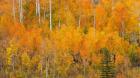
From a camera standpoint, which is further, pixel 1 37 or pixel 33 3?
pixel 33 3

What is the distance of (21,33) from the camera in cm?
5734

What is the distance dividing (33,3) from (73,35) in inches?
345

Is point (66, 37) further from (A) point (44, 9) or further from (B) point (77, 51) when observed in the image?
(A) point (44, 9)

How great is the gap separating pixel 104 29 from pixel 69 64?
9.15 meters

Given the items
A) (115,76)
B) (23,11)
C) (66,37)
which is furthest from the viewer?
(23,11)

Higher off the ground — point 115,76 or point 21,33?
point 21,33

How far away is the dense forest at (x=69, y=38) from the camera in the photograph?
180 ft

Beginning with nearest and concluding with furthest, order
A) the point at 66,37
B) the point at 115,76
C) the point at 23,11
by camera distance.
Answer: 1. the point at 115,76
2. the point at 66,37
3. the point at 23,11

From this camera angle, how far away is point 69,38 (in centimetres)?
5872

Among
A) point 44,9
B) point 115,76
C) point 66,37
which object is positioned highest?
point 44,9

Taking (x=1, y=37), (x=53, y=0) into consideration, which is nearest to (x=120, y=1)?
(x=53, y=0)

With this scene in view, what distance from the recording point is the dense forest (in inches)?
2164

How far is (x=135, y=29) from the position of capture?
2414 inches

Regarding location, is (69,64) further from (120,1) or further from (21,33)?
(120,1)
